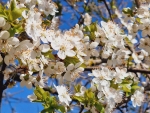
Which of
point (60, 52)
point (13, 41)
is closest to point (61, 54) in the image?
point (60, 52)

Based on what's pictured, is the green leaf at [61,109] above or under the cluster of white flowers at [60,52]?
A: under

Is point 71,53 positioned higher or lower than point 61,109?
higher

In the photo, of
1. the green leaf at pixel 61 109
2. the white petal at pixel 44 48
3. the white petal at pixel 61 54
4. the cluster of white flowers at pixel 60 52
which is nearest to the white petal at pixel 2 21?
the cluster of white flowers at pixel 60 52

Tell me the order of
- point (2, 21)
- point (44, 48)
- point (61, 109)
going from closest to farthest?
point (2, 21) → point (44, 48) → point (61, 109)

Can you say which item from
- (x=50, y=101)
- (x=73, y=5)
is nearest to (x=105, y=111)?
(x=50, y=101)

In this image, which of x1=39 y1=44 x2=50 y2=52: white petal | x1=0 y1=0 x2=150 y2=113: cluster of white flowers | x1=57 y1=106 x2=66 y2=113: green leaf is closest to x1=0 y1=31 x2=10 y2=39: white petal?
x1=0 y1=0 x2=150 y2=113: cluster of white flowers

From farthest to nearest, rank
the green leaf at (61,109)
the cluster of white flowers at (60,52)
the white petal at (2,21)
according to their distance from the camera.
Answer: the green leaf at (61,109) → the cluster of white flowers at (60,52) → the white petal at (2,21)

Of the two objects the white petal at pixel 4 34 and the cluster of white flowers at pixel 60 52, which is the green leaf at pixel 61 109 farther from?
the white petal at pixel 4 34

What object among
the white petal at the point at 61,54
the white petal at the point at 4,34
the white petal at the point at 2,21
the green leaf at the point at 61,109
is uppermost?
the white petal at the point at 2,21

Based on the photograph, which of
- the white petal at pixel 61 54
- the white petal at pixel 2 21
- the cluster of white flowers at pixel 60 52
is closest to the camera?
the white petal at pixel 2 21

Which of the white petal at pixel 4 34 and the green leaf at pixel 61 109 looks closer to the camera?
the white petal at pixel 4 34

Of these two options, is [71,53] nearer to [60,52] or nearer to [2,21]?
[60,52]

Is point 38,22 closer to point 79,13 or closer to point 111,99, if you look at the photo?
point 111,99
